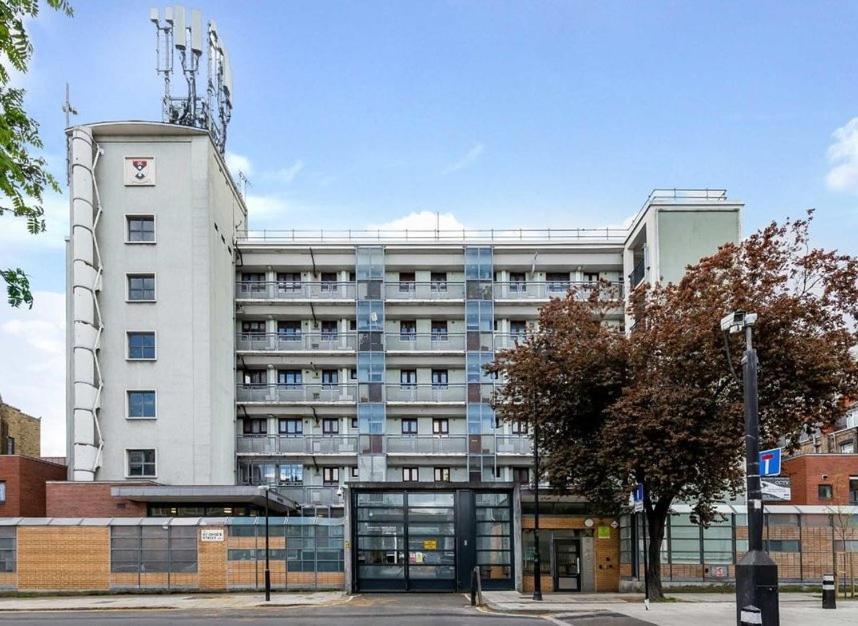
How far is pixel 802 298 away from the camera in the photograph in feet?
94.6

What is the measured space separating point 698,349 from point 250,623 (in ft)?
50.7

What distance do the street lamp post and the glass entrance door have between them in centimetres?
2382

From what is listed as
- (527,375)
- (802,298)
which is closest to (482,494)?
(527,375)

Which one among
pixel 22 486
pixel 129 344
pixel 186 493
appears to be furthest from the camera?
pixel 129 344

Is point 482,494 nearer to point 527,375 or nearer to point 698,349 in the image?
point 527,375

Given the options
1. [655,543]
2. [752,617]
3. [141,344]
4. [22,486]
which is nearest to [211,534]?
[22,486]

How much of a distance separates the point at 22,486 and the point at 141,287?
11.2m

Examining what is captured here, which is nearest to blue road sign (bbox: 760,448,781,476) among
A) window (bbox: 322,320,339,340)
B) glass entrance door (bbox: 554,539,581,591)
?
glass entrance door (bbox: 554,539,581,591)

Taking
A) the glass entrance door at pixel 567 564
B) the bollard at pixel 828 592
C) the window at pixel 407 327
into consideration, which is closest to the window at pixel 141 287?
the window at pixel 407 327

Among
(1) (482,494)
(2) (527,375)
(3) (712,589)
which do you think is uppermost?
(2) (527,375)

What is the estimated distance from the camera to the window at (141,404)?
47312mm

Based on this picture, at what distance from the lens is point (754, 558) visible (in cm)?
1450

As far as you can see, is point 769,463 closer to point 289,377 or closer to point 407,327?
point 407,327

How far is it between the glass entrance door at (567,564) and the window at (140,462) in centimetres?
2088
